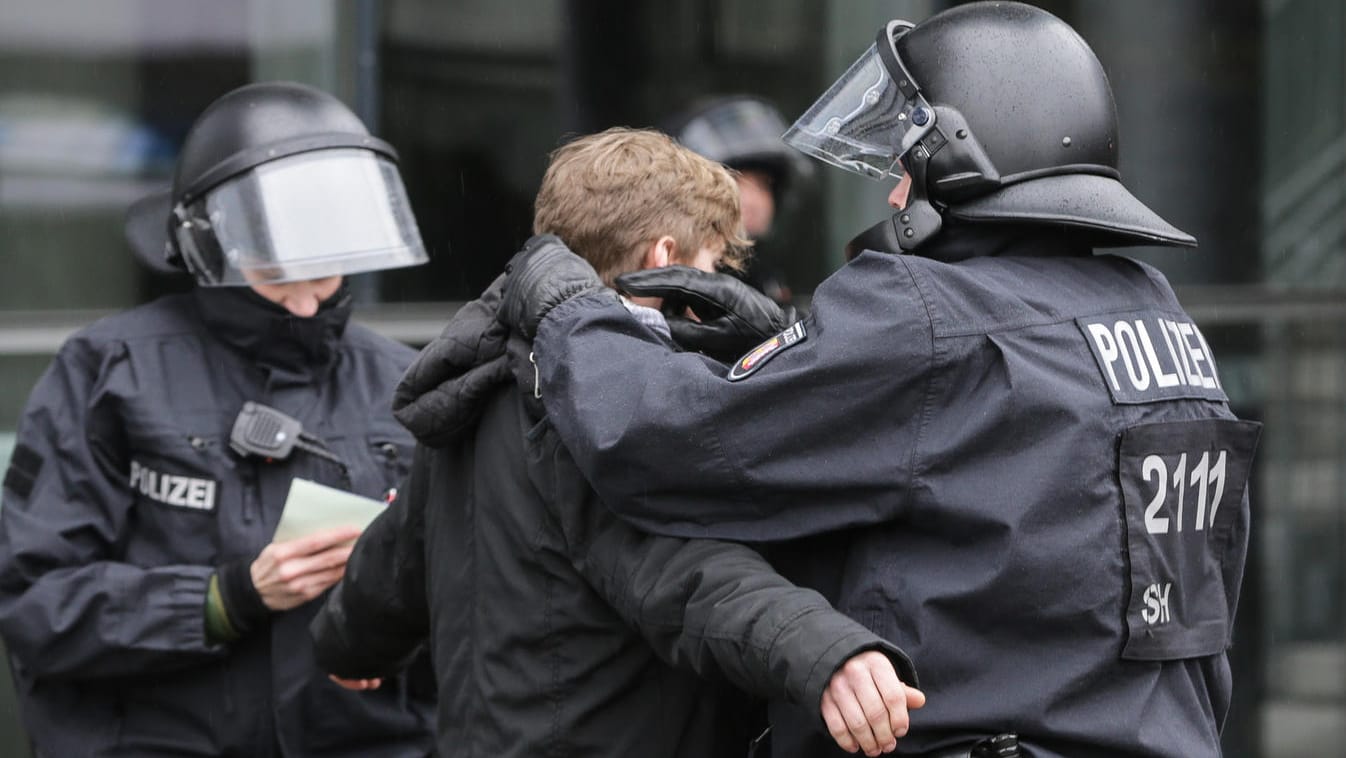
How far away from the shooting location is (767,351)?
216 cm

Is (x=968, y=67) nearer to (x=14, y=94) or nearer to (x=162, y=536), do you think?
(x=162, y=536)

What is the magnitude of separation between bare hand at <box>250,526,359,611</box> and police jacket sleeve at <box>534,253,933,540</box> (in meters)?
1.00

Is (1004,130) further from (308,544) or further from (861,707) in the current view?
(308,544)

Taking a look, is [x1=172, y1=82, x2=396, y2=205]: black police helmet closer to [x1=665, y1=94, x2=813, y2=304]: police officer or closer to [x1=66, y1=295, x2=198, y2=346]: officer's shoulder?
[x1=66, y1=295, x2=198, y2=346]: officer's shoulder

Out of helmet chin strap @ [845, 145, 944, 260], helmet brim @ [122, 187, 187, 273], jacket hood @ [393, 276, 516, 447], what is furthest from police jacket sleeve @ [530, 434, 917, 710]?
helmet brim @ [122, 187, 187, 273]

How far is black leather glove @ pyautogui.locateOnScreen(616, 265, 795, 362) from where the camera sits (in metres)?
2.35

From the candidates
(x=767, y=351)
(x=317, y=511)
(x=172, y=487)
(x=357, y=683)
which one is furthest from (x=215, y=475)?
(x=767, y=351)

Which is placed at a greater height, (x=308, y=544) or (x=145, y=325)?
(x=145, y=325)

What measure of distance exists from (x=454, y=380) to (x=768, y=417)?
0.52 meters

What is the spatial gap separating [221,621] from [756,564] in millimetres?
1331

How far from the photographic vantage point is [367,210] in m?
3.24

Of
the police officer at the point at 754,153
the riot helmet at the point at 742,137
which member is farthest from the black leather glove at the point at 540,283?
the riot helmet at the point at 742,137

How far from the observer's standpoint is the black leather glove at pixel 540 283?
7.42 ft

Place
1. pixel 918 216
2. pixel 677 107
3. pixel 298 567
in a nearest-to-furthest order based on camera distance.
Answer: pixel 918 216, pixel 298 567, pixel 677 107
